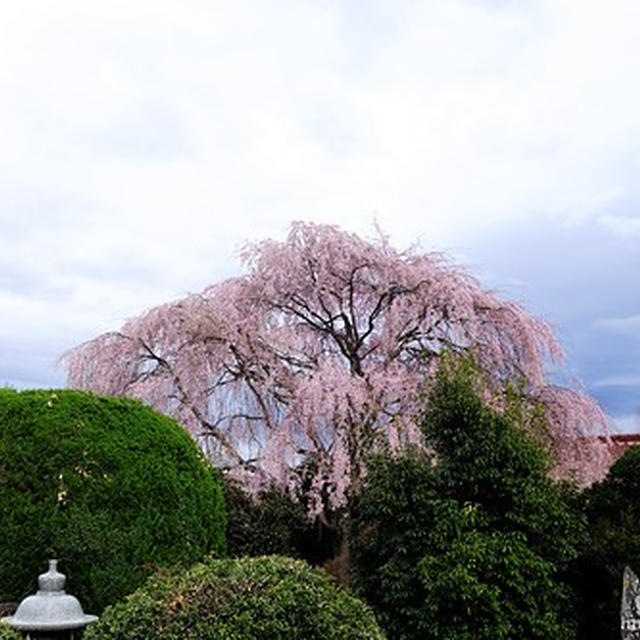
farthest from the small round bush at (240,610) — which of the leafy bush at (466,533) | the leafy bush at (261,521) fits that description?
the leafy bush at (261,521)

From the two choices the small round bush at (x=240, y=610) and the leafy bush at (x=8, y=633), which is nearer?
the small round bush at (x=240, y=610)

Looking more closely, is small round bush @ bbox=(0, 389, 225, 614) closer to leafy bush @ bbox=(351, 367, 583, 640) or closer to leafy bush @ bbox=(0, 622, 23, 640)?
leafy bush @ bbox=(0, 622, 23, 640)

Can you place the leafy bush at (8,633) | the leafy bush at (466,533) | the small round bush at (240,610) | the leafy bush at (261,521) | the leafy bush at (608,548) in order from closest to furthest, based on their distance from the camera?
the small round bush at (240,610), the leafy bush at (8,633), the leafy bush at (466,533), the leafy bush at (608,548), the leafy bush at (261,521)

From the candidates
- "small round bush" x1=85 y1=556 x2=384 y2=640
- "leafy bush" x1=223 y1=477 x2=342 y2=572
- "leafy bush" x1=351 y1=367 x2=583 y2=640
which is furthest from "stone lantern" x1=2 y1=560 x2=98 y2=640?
"leafy bush" x1=223 y1=477 x2=342 y2=572

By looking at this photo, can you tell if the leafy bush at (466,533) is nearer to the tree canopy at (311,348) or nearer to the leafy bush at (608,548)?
the leafy bush at (608,548)

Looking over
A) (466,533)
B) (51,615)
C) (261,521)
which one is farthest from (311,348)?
(51,615)

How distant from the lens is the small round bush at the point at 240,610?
5199 millimetres

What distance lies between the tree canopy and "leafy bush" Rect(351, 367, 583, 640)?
346cm

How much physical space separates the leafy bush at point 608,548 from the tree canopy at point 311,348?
317 centimetres

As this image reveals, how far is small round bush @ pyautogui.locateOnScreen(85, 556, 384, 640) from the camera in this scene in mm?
5199

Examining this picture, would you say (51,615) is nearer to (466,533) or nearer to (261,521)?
(466,533)

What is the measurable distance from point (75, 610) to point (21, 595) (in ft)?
3.05

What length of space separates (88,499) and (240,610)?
87.5 inches

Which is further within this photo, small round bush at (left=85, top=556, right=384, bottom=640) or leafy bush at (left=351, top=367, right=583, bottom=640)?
leafy bush at (left=351, top=367, right=583, bottom=640)
